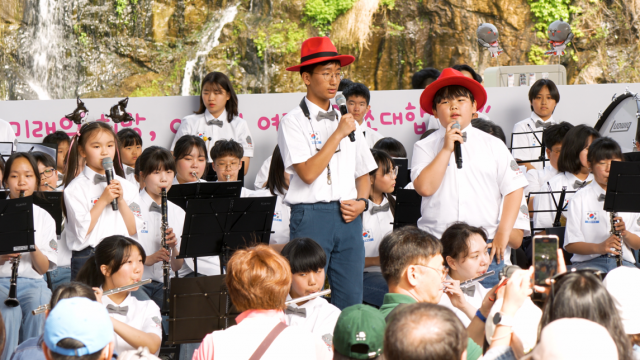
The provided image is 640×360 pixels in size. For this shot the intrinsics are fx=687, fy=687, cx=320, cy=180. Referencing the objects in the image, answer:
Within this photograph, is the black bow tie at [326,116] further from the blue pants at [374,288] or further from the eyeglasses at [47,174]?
the eyeglasses at [47,174]

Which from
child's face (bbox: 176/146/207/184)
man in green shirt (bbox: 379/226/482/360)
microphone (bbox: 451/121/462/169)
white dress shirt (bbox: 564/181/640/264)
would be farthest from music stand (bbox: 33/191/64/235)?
white dress shirt (bbox: 564/181/640/264)

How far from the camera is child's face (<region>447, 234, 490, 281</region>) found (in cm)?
389

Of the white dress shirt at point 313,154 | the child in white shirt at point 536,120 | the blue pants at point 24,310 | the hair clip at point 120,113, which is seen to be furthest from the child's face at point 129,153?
the child in white shirt at point 536,120

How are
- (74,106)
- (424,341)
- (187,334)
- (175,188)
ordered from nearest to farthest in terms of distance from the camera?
1. (424,341)
2. (187,334)
3. (175,188)
4. (74,106)

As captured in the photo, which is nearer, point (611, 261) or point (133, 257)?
point (133, 257)

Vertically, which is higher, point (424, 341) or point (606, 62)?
point (606, 62)

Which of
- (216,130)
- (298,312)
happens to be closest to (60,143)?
(216,130)

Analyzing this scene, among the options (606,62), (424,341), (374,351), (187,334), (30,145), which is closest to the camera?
(424,341)

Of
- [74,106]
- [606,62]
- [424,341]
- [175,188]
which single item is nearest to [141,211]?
[175,188]

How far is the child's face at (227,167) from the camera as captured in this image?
5910mm

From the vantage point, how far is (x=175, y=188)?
5.03 meters

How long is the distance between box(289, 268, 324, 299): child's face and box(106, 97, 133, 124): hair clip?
12.3 ft

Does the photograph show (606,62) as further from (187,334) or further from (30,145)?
(187,334)

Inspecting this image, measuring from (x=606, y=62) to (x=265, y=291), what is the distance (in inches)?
654
